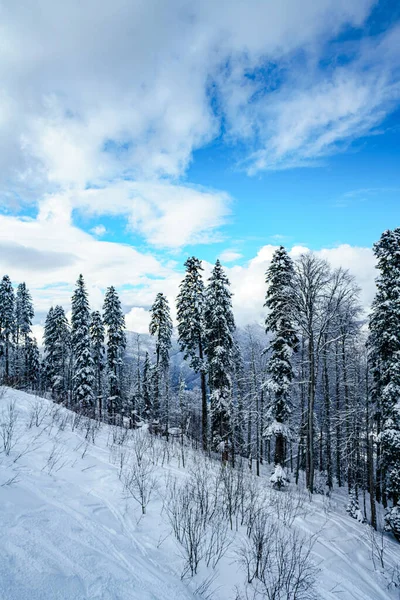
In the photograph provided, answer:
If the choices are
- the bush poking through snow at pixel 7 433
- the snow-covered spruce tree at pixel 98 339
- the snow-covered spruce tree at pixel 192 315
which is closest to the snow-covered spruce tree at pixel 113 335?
the snow-covered spruce tree at pixel 98 339

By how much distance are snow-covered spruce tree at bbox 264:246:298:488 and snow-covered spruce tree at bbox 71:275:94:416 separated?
893 inches

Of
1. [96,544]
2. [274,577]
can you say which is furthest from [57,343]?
[274,577]

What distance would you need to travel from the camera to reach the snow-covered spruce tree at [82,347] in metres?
33.6

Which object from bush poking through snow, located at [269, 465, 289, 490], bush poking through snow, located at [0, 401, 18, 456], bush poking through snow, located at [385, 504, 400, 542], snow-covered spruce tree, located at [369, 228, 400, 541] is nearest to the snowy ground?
bush poking through snow, located at [0, 401, 18, 456]

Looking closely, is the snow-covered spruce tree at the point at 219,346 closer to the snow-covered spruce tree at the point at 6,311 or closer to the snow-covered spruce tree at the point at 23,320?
the snow-covered spruce tree at the point at 6,311

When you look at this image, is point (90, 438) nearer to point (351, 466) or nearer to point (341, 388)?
point (351, 466)

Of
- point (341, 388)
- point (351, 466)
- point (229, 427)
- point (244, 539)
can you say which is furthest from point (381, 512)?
point (244, 539)

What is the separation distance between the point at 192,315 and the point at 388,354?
45.2ft

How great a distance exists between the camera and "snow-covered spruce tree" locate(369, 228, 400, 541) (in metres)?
17.3

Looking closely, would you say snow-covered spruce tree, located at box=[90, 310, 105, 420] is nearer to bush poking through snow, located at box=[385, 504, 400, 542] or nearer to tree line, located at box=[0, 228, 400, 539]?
tree line, located at box=[0, 228, 400, 539]

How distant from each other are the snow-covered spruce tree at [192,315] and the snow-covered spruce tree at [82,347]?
14.8 m

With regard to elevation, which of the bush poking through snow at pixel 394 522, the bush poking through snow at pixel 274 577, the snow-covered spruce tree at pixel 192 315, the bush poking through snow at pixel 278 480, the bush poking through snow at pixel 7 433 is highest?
the snow-covered spruce tree at pixel 192 315

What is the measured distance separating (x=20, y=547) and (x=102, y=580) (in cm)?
93

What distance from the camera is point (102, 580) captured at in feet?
10.4
